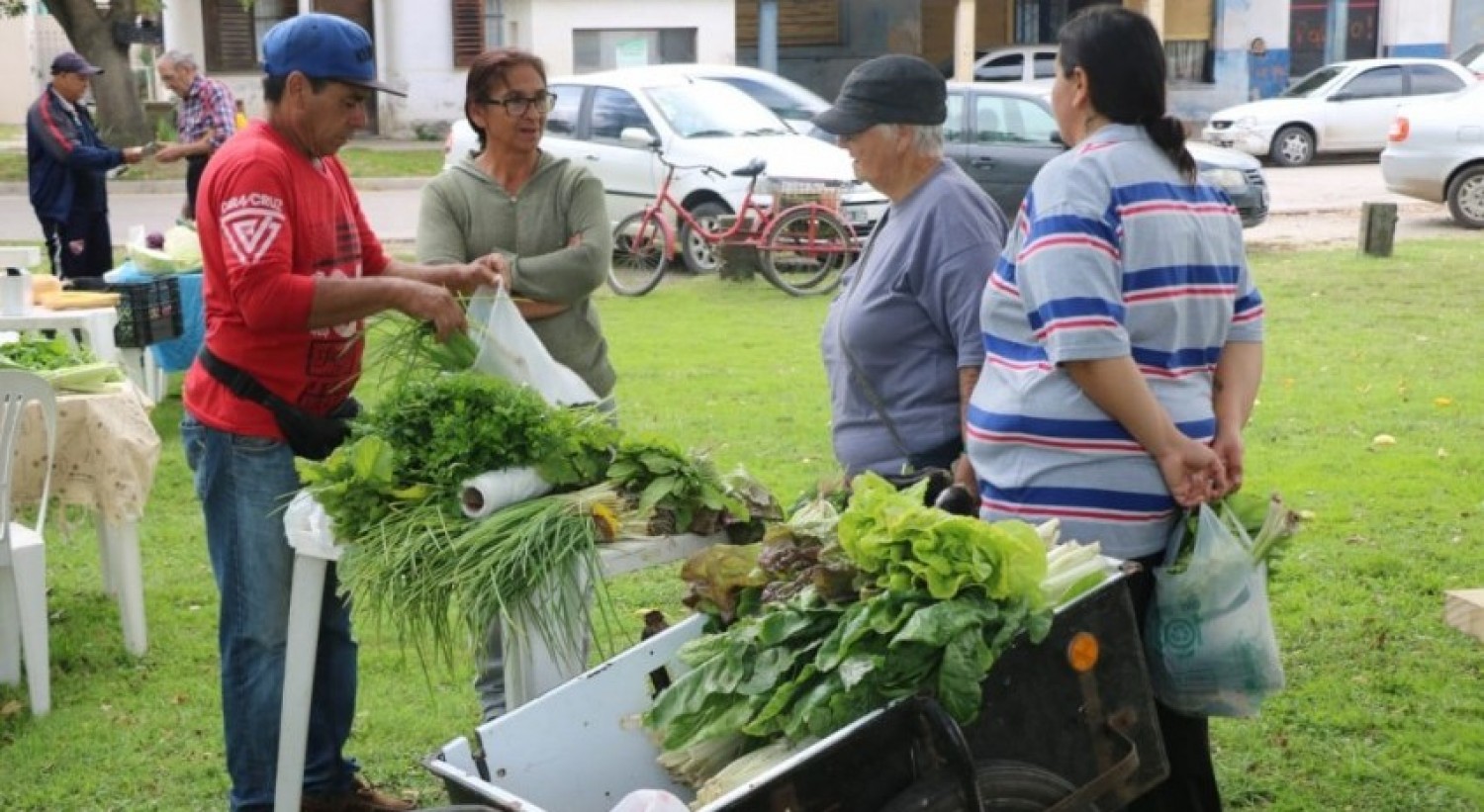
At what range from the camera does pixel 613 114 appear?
1638 centimetres

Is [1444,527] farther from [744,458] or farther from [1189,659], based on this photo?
[1189,659]

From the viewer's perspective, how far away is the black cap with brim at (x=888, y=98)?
4121mm

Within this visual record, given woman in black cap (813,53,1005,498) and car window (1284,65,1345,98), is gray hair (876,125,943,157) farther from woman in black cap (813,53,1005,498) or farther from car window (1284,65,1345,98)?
car window (1284,65,1345,98)

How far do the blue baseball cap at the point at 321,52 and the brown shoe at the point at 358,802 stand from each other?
1.78m

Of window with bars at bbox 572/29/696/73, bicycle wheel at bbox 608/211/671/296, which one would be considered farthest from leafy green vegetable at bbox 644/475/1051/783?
window with bars at bbox 572/29/696/73

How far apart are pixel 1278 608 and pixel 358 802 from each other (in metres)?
3.12

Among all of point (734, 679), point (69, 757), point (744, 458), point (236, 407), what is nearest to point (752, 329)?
point (744, 458)

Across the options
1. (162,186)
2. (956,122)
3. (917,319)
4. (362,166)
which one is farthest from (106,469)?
(362,166)

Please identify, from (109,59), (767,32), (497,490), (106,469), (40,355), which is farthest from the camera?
(767,32)

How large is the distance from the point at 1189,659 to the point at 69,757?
3297 millimetres

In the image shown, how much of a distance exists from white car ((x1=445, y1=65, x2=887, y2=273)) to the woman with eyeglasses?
10.1m

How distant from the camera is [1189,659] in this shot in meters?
3.61

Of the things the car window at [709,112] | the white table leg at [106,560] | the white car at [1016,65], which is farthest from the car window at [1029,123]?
the white table leg at [106,560]

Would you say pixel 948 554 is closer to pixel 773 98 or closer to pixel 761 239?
pixel 761 239
